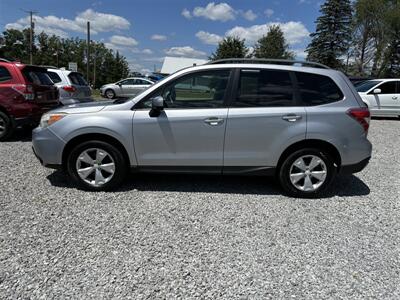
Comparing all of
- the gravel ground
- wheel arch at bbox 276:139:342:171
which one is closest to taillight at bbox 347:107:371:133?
wheel arch at bbox 276:139:342:171

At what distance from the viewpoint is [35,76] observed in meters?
7.10

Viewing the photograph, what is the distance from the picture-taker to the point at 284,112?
3.97 metres

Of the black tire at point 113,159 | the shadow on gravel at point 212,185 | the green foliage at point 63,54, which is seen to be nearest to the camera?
the black tire at point 113,159

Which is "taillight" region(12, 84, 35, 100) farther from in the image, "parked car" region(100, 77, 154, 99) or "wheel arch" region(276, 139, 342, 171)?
"parked car" region(100, 77, 154, 99)

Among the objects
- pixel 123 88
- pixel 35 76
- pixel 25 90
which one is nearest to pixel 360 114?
pixel 25 90

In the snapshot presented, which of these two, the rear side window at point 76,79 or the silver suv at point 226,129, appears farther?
the rear side window at point 76,79

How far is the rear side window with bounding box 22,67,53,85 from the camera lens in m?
6.84

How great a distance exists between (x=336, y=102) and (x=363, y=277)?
2251mm

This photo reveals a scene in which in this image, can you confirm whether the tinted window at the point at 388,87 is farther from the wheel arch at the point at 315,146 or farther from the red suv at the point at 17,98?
the red suv at the point at 17,98

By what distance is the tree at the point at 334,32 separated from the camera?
1811 inches

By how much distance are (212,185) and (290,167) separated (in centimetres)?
116

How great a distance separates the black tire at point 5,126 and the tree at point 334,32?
4652cm

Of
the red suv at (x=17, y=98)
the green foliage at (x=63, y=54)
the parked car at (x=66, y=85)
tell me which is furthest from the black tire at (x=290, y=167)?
the green foliage at (x=63, y=54)

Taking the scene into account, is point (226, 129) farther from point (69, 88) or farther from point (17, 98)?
point (69, 88)
